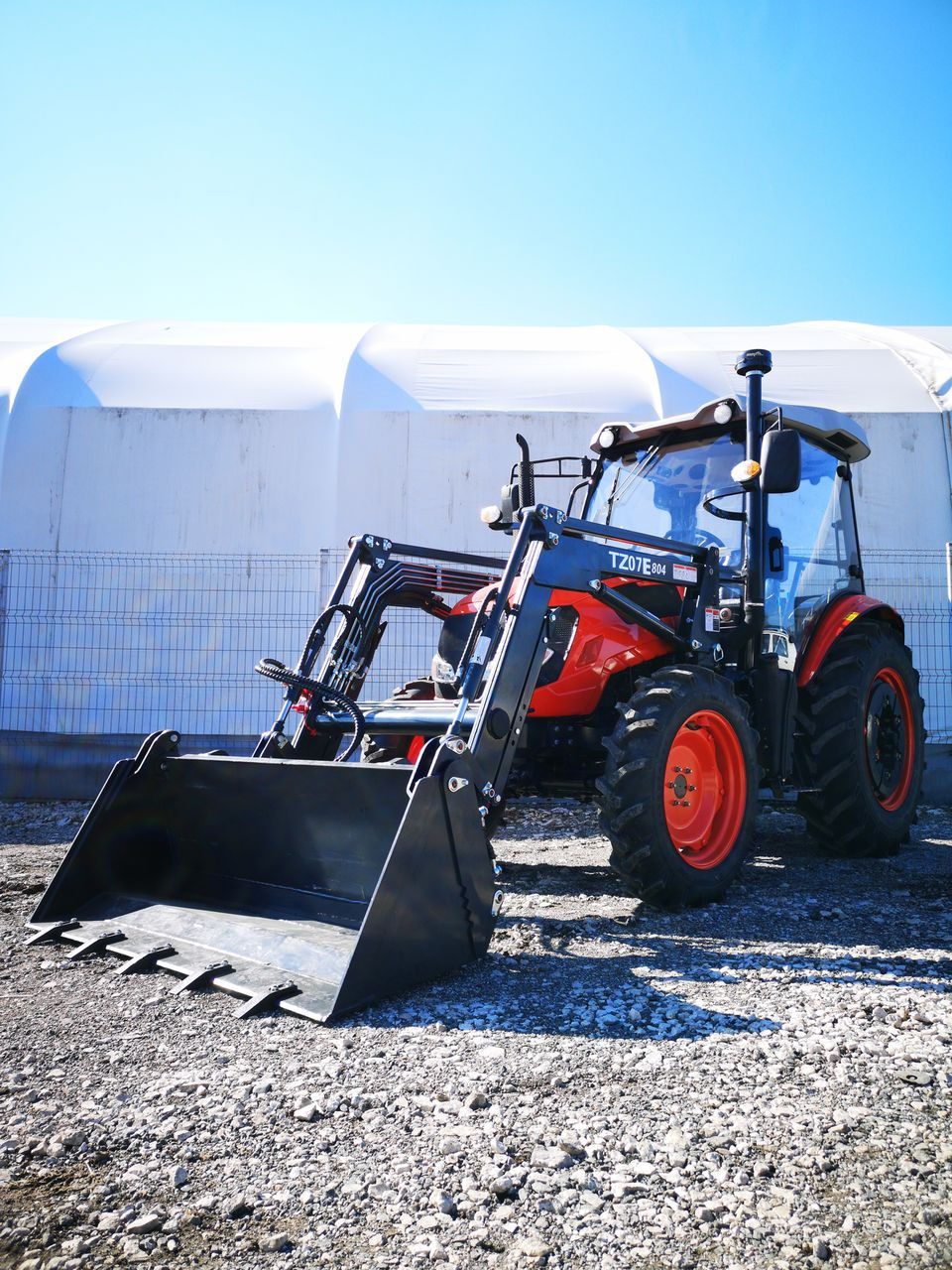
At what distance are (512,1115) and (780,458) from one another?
3.58 metres

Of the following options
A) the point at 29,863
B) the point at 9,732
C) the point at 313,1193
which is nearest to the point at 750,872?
the point at 313,1193

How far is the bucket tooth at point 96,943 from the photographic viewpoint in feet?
12.2

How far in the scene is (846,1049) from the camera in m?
2.79

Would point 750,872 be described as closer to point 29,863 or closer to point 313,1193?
point 313,1193

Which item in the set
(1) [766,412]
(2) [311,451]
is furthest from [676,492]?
(2) [311,451]

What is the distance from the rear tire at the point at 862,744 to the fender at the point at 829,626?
152 millimetres

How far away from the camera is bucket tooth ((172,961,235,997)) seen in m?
3.29

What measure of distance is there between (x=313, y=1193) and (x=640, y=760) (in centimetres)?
252

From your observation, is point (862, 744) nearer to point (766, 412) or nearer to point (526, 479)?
point (766, 412)

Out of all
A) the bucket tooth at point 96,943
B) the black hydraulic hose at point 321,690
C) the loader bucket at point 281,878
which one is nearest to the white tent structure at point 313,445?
the black hydraulic hose at point 321,690

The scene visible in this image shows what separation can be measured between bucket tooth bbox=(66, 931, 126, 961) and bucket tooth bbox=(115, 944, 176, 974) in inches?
7.4

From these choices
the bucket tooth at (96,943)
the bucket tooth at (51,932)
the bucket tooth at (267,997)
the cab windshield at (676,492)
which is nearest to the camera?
the bucket tooth at (267,997)

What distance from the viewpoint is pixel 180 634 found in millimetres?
→ 10211

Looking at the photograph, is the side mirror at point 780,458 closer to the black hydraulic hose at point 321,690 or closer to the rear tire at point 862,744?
the rear tire at point 862,744
